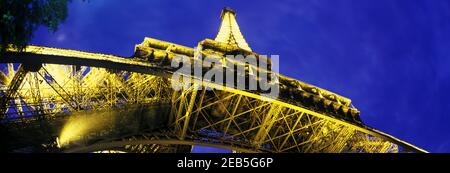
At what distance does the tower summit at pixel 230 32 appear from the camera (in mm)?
39531

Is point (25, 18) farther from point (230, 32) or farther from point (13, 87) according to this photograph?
point (230, 32)

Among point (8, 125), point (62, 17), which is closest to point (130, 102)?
point (8, 125)

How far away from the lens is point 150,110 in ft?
80.5

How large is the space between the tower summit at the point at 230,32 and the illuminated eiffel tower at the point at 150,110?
10.6 meters

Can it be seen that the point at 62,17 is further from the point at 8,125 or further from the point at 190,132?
the point at 190,132

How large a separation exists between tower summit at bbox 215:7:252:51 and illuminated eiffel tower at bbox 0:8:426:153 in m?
10.6

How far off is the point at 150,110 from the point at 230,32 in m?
18.2

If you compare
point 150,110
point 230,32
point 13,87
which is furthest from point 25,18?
point 230,32

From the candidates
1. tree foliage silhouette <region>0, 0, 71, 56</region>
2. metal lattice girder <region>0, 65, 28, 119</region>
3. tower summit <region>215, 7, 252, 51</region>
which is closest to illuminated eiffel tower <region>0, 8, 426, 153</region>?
metal lattice girder <region>0, 65, 28, 119</region>

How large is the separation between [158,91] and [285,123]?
7367mm

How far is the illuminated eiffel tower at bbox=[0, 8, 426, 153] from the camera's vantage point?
19.5 m

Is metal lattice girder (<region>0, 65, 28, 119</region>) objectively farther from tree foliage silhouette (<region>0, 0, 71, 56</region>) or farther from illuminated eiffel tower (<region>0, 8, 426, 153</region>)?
tree foliage silhouette (<region>0, 0, 71, 56</region>)

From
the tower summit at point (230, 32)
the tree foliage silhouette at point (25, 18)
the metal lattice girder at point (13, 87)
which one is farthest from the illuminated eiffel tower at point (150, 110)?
the tower summit at point (230, 32)
